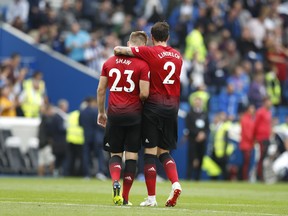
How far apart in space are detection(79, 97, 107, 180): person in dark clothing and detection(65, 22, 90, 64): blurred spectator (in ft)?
10.9

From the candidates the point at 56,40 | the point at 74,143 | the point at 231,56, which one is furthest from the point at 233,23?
the point at 74,143

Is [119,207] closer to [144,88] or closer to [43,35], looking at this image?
[144,88]

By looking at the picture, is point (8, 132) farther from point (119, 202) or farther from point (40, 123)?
point (119, 202)

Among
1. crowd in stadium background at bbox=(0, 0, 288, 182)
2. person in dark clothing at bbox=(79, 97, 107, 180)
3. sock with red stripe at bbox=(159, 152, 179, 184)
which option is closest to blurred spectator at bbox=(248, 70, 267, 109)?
crowd in stadium background at bbox=(0, 0, 288, 182)

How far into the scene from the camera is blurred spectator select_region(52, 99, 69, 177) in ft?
89.9

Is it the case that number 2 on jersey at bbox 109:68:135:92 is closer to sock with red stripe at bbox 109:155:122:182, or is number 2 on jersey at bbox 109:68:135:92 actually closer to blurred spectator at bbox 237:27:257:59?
sock with red stripe at bbox 109:155:122:182

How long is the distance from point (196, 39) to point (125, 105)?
18.0 meters

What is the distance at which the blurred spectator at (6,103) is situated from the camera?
2709 cm

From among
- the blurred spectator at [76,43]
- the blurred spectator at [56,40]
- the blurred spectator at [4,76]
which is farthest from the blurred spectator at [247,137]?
the blurred spectator at [4,76]

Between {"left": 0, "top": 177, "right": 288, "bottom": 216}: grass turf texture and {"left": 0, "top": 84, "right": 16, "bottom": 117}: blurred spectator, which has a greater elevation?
{"left": 0, "top": 84, "right": 16, "bottom": 117}: blurred spectator

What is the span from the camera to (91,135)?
1051 inches

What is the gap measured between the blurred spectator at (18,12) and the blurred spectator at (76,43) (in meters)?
1.50

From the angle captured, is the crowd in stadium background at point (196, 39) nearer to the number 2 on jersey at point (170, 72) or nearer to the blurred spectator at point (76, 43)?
the blurred spectator at point (76, 43)

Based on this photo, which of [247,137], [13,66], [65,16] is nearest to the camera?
[13,66]
